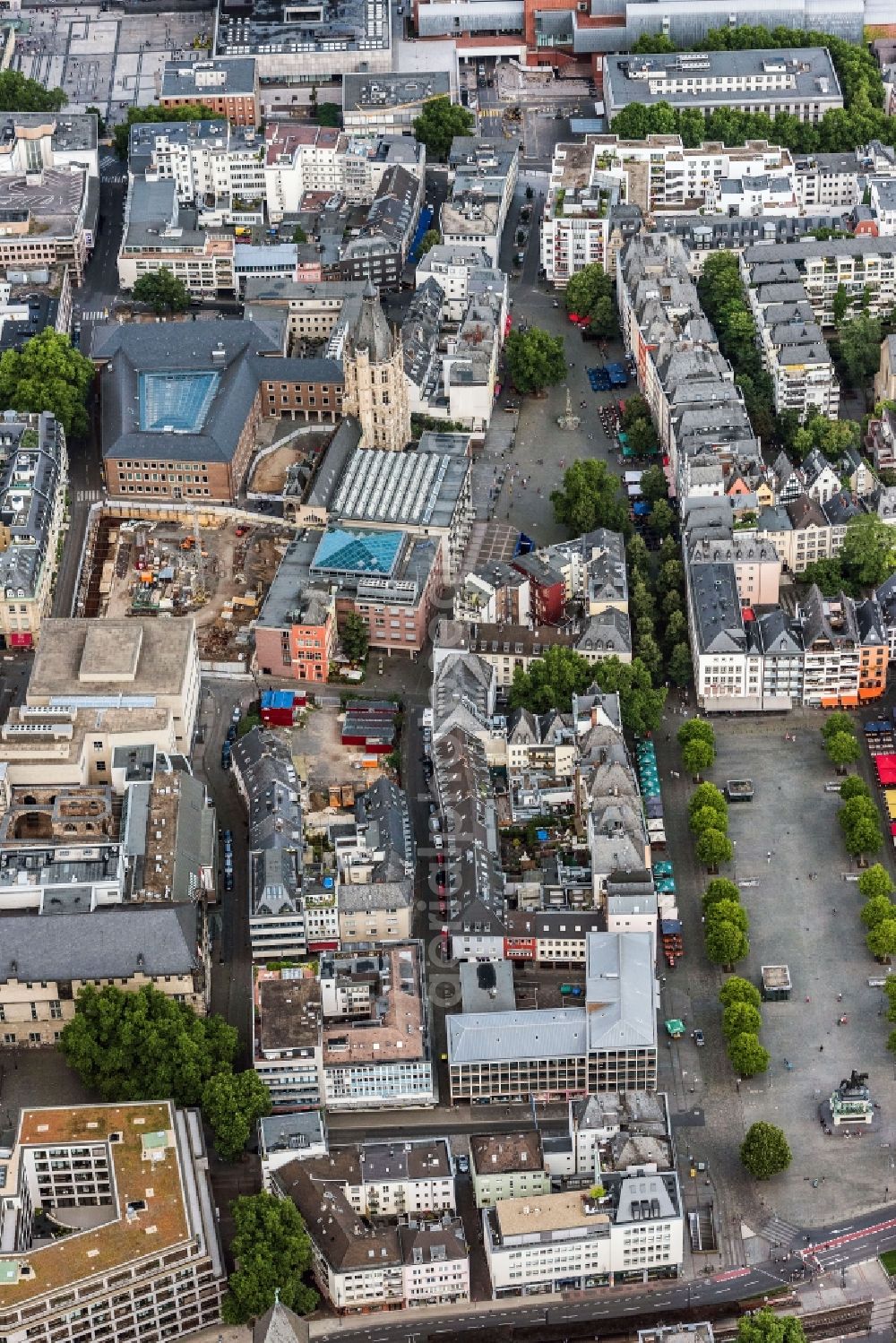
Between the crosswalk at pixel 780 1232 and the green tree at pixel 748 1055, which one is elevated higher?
the green tree at pixel 748 1055

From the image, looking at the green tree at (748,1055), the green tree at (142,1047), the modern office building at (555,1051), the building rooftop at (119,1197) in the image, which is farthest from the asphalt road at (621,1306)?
the green tree at (142,1047)

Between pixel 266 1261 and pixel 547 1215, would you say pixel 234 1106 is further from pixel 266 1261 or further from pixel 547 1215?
pixel 547 1215

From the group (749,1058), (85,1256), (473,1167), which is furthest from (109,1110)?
(749,1058)

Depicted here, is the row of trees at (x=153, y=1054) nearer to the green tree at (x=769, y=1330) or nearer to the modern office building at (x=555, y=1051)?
the modern office building at (x=555, y=1051)

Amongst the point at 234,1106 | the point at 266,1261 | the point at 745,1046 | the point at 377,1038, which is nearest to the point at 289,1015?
the point at 377,1038

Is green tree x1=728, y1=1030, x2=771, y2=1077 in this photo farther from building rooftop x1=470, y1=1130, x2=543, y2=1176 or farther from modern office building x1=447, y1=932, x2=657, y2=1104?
building rooftop x1=470, y1=1130, x2=543, y2=1176

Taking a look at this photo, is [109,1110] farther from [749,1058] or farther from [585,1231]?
[749,1058]
